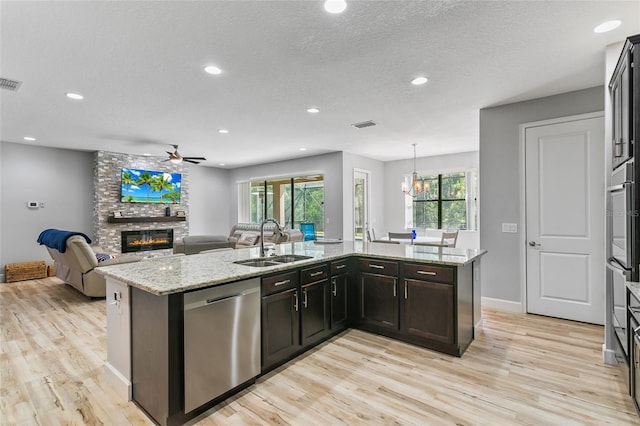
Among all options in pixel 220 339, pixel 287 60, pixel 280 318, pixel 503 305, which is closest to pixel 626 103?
pixel 287 60

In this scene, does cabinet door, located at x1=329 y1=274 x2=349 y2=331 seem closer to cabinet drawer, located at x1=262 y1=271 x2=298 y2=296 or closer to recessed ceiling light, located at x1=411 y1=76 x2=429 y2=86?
cabinet drawer, located at x1=262 y1=271 x2=298 y2=296

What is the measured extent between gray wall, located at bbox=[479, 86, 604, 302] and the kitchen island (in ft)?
3.34

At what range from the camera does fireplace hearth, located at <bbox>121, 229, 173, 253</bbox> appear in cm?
743

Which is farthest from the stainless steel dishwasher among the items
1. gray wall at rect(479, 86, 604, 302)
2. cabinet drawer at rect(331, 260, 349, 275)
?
gray wall at rect(479, 86, 604, 302)

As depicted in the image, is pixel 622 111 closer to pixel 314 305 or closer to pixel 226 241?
pixel 314 305

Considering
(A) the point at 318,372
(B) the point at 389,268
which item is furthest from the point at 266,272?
(B) the point at 389,268

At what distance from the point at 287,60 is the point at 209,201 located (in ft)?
24.5

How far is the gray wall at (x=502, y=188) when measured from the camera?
3.94 metres

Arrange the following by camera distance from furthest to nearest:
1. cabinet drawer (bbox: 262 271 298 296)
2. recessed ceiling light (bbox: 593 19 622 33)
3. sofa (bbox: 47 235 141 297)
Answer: sofa (bbox: 47 235 141 297), cabinet drawer (bbox: 262 271 298 296), recessed ceiling light (bbox: 593 19 622 33)

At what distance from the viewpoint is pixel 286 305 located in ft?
8.57

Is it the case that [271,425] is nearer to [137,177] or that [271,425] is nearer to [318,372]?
[318,372]

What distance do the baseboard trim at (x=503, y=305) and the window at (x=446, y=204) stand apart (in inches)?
142

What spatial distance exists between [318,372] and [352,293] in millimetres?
1028

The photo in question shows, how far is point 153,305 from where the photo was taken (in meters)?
1.92
